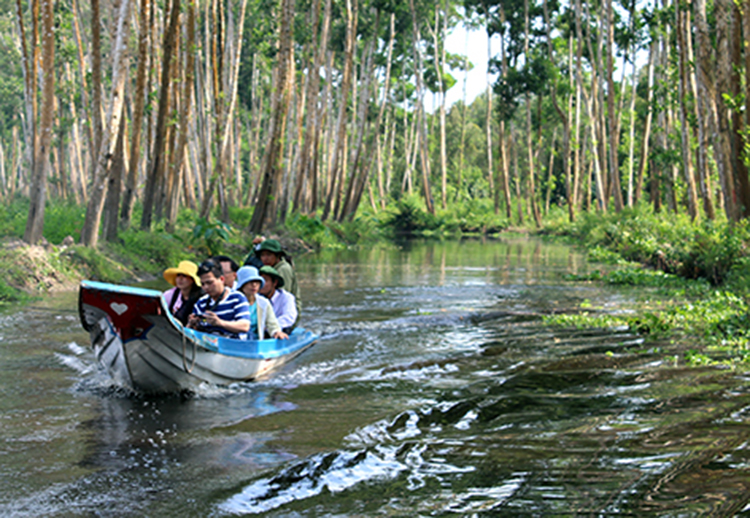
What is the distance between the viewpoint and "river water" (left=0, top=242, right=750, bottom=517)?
509 cm

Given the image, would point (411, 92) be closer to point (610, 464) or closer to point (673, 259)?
point (673, 259)

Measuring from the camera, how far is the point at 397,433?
6.68 metres

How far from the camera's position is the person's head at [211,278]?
8.47m

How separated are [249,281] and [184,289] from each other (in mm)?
772

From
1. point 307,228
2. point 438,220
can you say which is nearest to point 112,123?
point 307,228

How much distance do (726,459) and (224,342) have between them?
5.07 metres

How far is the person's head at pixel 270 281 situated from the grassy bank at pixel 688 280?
462 cm

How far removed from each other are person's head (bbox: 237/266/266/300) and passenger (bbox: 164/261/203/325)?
0.50 metres

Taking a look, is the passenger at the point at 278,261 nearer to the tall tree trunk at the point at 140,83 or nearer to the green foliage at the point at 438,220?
the tall tree trunk at the point at 140,83

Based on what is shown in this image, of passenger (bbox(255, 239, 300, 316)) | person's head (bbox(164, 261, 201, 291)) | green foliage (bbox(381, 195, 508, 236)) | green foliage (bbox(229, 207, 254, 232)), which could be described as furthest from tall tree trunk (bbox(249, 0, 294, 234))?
green foliage (bbox(381, 195, 508, 236))

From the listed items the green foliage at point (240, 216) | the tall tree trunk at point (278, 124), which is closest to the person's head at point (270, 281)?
the tall tree trunk at point (278, 124)

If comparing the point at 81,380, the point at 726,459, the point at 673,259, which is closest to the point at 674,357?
the point at 726,459

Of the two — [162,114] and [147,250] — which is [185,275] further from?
[162,114]

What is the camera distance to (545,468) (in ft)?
18.2
